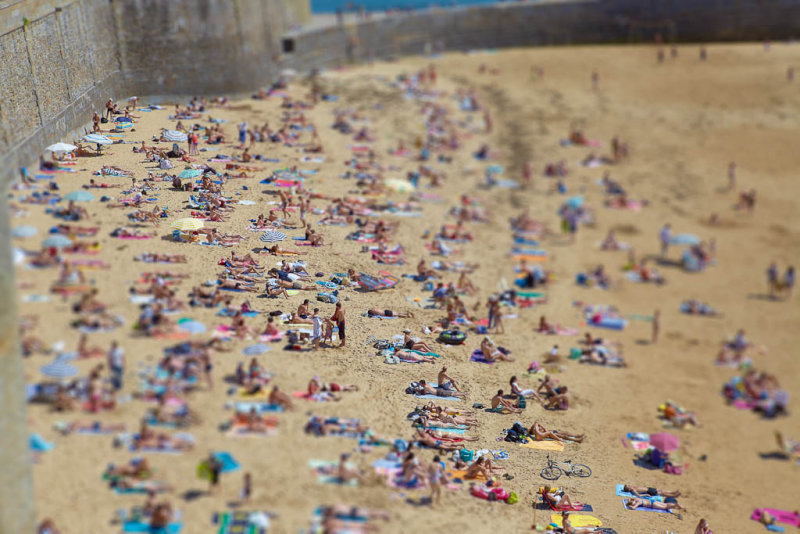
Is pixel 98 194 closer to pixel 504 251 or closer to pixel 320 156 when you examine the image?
pixel 320 156

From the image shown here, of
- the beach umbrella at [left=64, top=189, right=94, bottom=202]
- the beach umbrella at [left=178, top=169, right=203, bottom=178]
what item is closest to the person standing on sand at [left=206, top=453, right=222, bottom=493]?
the beach umbrella at [left=64, top=189, right=94, bottom=202]

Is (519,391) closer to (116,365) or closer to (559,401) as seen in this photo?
(559,401)

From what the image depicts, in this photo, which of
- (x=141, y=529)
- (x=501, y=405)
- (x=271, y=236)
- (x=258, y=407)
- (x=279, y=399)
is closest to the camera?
(x=141, y=529)

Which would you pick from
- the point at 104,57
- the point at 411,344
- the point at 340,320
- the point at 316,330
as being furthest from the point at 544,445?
the point at 104,57

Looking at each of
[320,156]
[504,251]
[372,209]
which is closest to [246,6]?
[320,156]

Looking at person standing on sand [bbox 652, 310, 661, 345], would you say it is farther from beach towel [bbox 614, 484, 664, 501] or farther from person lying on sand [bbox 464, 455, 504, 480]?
person lying on sand [bbox 464, 455, 504, 480]
